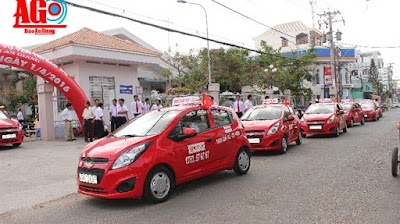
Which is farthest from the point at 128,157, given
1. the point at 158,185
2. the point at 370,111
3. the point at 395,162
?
the point at 370,111

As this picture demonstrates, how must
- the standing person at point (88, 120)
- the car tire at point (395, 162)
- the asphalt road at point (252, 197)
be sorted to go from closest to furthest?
1. the asphalt road at point (252, 197)
2. the car tire at point (395, 162)
3. the standing person at point (88, 120)

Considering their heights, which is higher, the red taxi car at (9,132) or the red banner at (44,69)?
the red banner at (44,69)

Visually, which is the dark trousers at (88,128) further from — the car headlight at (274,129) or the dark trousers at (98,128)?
the car headlight at (274,129)

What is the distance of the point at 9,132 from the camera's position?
14.1 meters

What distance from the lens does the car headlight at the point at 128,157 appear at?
5.96m

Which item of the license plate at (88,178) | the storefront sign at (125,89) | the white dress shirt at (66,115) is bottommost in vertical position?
the license plate at (88,178)

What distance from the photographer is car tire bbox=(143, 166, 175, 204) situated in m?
6.12

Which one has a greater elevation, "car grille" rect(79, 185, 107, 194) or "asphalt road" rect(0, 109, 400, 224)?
"car grille" rect(79, 185, 107, 194)

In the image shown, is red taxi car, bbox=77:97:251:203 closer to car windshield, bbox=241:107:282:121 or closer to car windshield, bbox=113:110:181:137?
car windshield, bbox=113:110:181:137

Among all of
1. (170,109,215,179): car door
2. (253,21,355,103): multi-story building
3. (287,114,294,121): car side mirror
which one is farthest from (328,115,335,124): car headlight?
(253,21,355,103): multi-story building

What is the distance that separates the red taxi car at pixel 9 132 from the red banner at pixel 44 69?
2191 mm

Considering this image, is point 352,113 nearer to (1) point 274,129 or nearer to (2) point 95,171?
(1) point 274,129

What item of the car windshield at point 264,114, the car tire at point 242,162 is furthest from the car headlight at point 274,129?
the car tire at point 242,162

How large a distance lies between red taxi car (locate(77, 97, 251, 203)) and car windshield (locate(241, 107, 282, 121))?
146 inches
